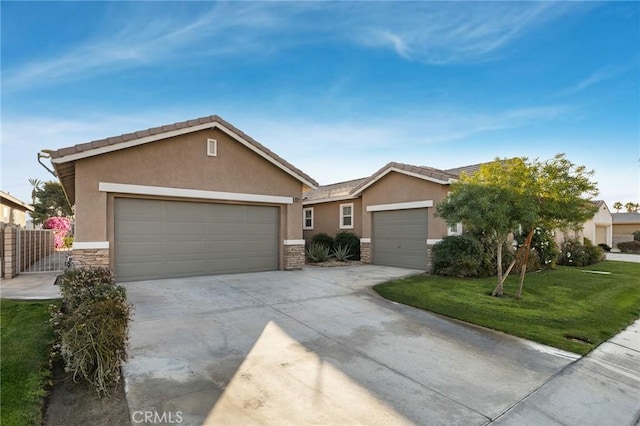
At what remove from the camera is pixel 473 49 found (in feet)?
37.3

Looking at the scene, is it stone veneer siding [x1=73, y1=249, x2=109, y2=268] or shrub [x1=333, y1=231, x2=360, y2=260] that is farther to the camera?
shrub [x1=333, y1=231, x2=360, y2=260]

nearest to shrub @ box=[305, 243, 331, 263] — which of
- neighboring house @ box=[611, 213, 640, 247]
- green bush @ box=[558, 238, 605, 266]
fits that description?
green bush @ box=[558, 238, 605, 266]

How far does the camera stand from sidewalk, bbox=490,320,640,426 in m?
3.75

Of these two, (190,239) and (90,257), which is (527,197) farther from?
(90,257)

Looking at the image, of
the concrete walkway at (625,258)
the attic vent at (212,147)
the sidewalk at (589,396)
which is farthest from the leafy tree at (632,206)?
the attic vent at (212,147)

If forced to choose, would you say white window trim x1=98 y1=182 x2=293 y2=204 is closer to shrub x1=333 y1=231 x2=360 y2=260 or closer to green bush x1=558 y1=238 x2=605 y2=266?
shrub x1=333 y1=231 x2=360 y2=260

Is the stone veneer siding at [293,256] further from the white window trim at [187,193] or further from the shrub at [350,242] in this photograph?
the shrub at [350,242]

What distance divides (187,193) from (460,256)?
950cm

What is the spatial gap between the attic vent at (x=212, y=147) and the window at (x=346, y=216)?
8458 mm

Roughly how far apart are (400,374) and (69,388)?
4.06 meters

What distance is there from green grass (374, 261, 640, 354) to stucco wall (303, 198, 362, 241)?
6.01 m

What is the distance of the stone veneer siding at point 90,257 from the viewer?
364 inches

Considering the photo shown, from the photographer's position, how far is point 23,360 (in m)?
4.43

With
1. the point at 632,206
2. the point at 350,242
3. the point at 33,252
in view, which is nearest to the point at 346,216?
the point at 350,242
